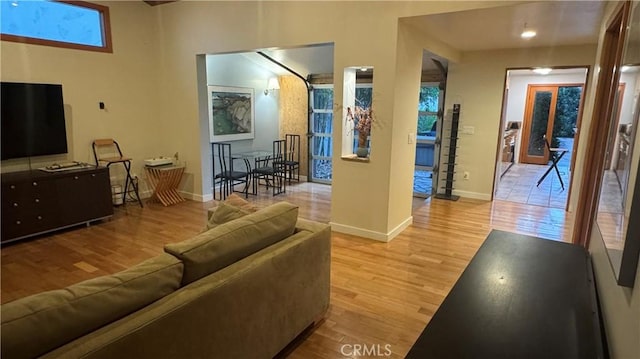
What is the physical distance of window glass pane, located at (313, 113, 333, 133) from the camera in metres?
7.04

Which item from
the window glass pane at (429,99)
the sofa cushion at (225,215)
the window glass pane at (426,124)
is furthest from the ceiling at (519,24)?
the sofa cushion at (225,215)

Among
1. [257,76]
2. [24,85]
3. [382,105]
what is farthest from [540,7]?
[24,85]

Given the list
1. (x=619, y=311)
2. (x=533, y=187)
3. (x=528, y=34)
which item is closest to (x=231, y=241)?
(x=619, y=311)

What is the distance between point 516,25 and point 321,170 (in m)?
4.30

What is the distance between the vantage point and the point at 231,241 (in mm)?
1838

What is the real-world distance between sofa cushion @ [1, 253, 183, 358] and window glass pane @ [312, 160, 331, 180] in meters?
5.81

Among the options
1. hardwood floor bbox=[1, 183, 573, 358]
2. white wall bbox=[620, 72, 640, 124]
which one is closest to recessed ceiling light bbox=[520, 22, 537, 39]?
hardwood floor bbox=[1, 183, 573, 358]

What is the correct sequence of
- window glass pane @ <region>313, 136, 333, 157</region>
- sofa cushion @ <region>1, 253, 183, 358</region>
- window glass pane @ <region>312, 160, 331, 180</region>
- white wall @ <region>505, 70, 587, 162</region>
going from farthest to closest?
white wall @ <region>505, 70, 587, 162</region> → window glass pane @ <region>312, 160, 331, 180</region> → window glass pane @ <region>313, 136, 333, 157</region> → sofa cushion @ <region>1, 253, 183, 358</region>

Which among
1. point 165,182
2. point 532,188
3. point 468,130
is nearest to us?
point 165,182

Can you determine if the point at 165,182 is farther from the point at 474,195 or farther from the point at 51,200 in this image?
the point at 474,195

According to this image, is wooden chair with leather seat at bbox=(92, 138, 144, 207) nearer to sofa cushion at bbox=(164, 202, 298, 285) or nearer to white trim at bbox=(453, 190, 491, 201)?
sofa cushion at bbox=(164, 202, 298, 285)

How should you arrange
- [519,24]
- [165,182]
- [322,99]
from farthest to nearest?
1. [322,99]
2. [165,182]
3. [519,24]

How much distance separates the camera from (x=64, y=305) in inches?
47.9

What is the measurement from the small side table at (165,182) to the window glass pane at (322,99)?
2849 millimetres
